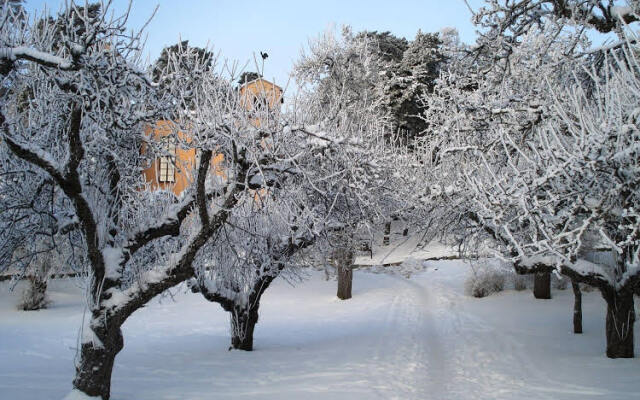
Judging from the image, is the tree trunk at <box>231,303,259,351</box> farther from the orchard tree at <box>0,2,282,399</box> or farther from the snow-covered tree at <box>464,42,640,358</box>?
the snow-covered tree at <box>464,42,640,358</box>

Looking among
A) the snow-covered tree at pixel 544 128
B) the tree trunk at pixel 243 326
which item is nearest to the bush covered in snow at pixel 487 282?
the snow-covered tree at pixel 544 128

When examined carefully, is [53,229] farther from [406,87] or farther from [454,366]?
[406,87]

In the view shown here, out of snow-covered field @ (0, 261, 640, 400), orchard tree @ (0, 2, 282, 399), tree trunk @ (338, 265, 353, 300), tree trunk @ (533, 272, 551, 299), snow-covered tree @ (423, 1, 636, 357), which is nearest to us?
snow-covered tree @ (423, 1, 636, 357)

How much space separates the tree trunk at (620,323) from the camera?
10141mm

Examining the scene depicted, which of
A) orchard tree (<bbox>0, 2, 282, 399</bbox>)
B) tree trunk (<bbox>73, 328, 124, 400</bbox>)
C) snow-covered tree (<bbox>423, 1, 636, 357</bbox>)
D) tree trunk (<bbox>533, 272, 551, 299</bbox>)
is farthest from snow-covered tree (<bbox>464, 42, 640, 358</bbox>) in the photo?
tree trunk (<bbox>533, 272, 551, 299</bbox>)

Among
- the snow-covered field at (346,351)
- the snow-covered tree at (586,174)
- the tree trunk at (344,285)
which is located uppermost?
the snow-covered tree at (586,174)

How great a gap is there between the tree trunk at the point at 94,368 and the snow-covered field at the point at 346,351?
33 cm

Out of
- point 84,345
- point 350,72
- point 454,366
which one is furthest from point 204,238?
point 350,72

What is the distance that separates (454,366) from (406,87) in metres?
25.5

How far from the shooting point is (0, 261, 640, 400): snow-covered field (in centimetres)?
894

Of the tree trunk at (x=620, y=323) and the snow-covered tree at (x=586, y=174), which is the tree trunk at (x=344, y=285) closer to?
the tree trunk at (x=620, y=323)

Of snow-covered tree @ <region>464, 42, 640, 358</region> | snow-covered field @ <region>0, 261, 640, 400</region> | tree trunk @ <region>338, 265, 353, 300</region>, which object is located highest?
snow-covered tree @ <region>464, 42, 640, 358</region>

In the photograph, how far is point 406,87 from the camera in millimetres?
33469

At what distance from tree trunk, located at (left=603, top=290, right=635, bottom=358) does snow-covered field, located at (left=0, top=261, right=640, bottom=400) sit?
0.32m
